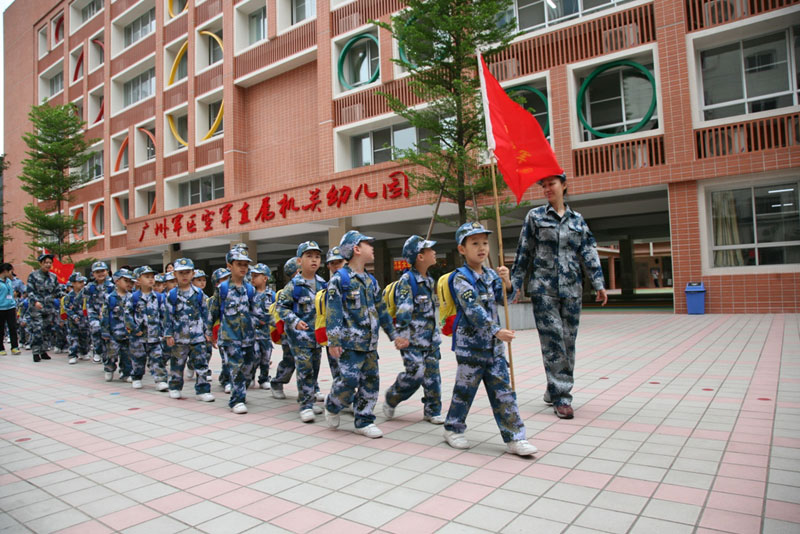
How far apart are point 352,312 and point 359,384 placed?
658 mm

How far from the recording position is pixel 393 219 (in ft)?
59.6

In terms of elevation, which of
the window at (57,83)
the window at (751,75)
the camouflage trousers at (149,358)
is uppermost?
the window at (57,83)

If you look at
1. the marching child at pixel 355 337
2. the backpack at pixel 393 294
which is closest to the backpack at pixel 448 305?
the marching child at pixel 355 337

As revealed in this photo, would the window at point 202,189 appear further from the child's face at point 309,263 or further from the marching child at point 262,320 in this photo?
the child's face at point 309,263

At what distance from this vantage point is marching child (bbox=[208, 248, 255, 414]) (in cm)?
571

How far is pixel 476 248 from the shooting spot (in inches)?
156

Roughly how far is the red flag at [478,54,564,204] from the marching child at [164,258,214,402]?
435cm

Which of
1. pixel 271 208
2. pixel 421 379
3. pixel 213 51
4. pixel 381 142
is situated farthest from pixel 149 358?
pixel 213 51

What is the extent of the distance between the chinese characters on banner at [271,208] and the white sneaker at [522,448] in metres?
13.6

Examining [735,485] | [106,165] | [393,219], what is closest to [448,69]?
[393,219]

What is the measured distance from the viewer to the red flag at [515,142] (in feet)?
15.8

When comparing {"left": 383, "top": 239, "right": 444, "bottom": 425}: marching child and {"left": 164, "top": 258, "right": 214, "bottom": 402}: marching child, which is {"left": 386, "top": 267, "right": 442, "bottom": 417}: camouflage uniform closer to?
{"left": 383, "top": 239, "right": 444, "bottom": 425}: marching child

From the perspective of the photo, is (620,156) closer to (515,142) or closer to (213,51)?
(515,142)

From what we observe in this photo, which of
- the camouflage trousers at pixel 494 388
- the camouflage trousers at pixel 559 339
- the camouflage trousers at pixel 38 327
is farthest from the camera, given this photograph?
the camouflage trousers at pixel 38 327
